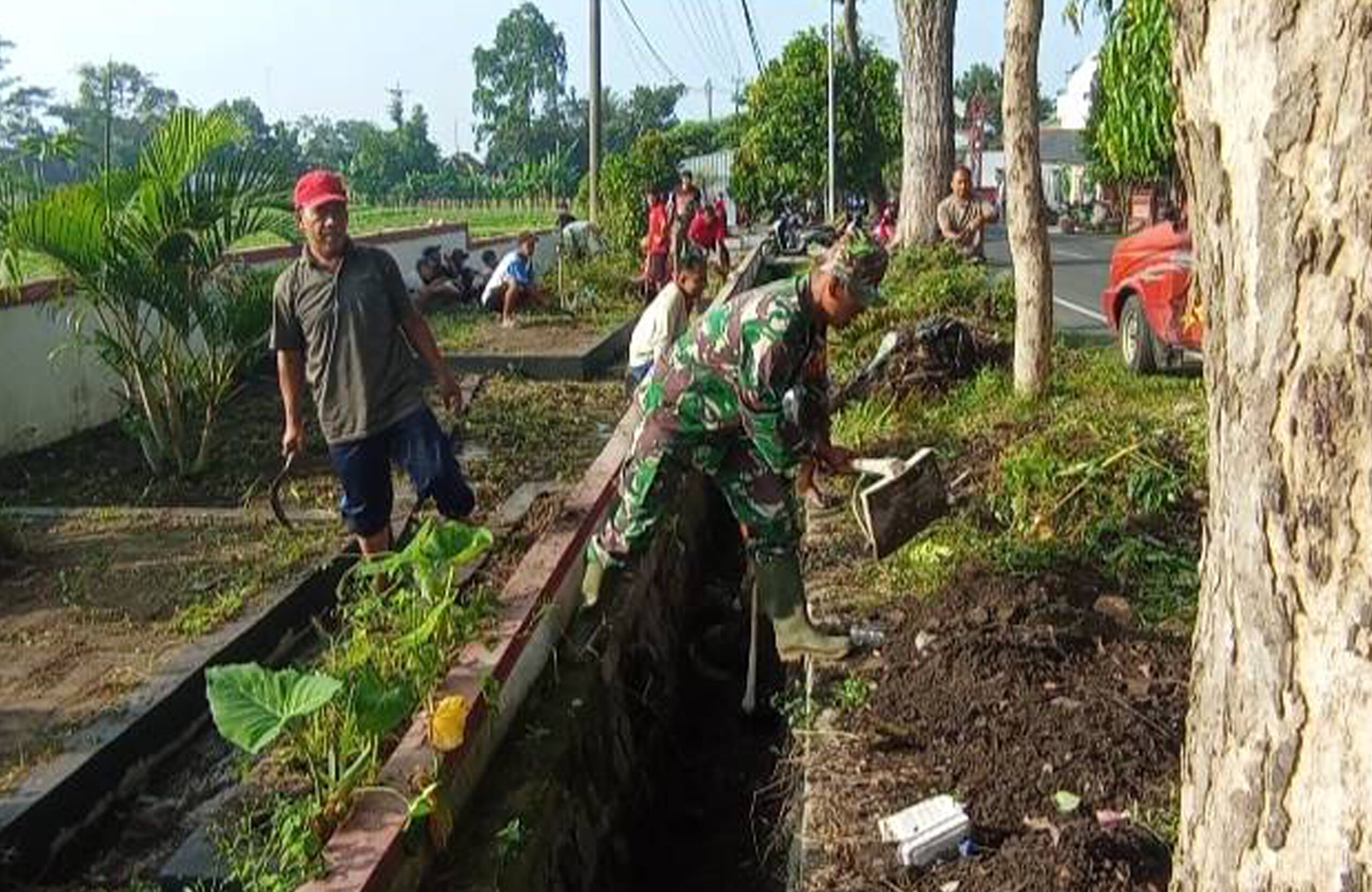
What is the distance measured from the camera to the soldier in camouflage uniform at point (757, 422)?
4.55 metres

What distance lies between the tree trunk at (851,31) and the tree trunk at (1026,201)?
2468 cm

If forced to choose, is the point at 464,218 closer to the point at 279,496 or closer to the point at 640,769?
the point at 279,496

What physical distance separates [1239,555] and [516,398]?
959 centimetres

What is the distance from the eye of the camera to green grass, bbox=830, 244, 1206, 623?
541 centimetres

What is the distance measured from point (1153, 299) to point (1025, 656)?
608cm

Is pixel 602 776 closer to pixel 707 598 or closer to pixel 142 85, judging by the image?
pixel 707 598

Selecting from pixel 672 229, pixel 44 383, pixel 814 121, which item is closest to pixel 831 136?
pixel 814 121

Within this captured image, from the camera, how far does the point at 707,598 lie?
736 centimetres

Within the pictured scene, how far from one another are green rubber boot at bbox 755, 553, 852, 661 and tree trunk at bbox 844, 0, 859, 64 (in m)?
28.5

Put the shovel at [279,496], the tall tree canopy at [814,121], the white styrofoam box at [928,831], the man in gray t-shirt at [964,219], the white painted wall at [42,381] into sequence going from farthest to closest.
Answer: the tall tree canopy at [814,121], the man in gray t-shirt at [964,219], the white painted wall at [42,381], the shovel at [279,496], the white styrofoam box at [928,831]

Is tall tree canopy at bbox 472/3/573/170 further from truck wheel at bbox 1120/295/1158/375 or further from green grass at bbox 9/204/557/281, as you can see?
truck wheel at bbox 1120/295/1158/375

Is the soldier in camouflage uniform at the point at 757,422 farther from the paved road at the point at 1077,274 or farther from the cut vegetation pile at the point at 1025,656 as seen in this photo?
the paved road at the point at 1077,274

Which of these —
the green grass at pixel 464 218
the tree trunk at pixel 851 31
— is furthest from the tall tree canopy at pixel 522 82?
the tree trunk at pixel 851 31

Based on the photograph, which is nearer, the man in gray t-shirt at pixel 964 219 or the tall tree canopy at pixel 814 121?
the man in gray t-shirt at pixel 964 219
